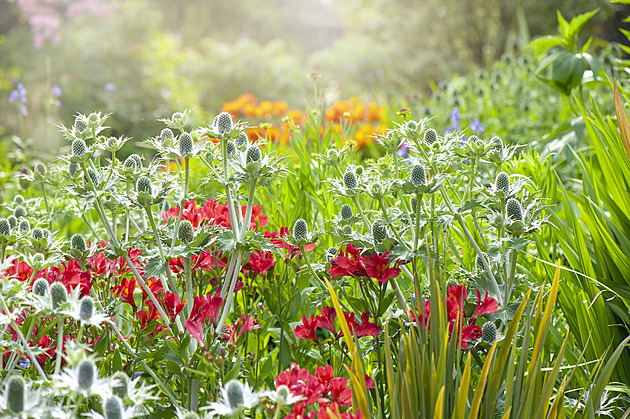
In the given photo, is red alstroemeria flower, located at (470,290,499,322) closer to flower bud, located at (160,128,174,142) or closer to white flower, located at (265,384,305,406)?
white flower, located at (265,384,305,406)

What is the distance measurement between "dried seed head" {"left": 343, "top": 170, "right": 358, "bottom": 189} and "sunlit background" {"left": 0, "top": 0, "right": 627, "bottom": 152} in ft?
21.4

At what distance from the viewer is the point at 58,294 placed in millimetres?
819

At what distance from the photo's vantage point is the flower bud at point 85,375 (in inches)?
26.9

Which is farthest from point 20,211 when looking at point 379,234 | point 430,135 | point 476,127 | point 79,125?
point 476,127

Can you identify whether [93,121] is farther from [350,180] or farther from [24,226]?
[350,180]

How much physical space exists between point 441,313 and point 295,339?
2.10ft

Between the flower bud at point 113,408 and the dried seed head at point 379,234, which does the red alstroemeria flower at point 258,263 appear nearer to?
the dried seed head at point 379,234

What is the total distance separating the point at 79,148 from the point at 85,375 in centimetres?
50

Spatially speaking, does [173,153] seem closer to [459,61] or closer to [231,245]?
[231,245]

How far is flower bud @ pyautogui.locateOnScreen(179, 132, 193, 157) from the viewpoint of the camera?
1040mm

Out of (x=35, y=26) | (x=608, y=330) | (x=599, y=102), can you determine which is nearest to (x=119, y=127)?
(x=35, y=26)

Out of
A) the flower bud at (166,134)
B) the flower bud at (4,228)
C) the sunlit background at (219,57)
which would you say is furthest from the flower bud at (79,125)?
the sunlit background at (219,57)

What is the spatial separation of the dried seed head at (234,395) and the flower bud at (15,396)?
270 millimetres

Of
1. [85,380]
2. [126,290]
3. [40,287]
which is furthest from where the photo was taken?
[126,290]
